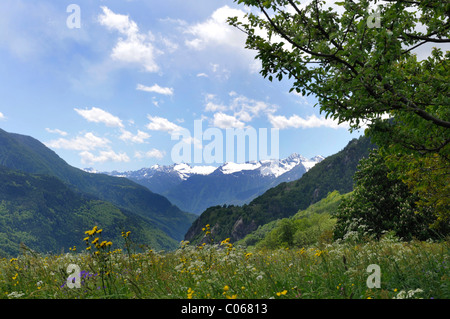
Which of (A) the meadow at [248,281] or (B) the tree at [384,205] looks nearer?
(A) the meadow at [248,281]

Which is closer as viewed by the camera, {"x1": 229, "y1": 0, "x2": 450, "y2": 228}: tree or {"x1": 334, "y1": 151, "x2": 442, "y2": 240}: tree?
{"x1": 229, "y1": 0, "x2": 450, "y2": 228}: tree

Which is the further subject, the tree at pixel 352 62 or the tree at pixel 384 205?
the tree at pixel 384 205

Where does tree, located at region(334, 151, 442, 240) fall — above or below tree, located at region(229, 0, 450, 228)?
below

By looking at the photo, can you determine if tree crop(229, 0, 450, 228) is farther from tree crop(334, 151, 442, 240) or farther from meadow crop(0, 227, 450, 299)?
tree crop(334, 151, 442, 240)

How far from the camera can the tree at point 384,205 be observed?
2062 cm

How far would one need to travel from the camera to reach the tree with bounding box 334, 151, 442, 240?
20625 mm

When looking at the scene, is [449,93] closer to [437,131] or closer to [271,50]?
[437,131]

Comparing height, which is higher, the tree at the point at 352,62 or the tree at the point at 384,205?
the tree at the point at 352,62

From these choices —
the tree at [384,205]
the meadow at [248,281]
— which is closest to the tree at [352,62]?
the meadow at [248,281]

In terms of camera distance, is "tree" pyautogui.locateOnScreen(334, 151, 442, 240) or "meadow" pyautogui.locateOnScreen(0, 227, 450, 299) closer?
"meadow" pyautogui.locateOnScreen(0, 227, 450, 299)

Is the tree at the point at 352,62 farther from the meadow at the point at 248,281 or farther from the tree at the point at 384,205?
the tree at the point at 384,205

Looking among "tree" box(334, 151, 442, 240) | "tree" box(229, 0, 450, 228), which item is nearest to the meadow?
"tree" box(229, 0, 450, 228)

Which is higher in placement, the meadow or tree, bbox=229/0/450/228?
tree, bbox=229/0/450/228

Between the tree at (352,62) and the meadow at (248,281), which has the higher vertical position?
the tree at (352,62)
